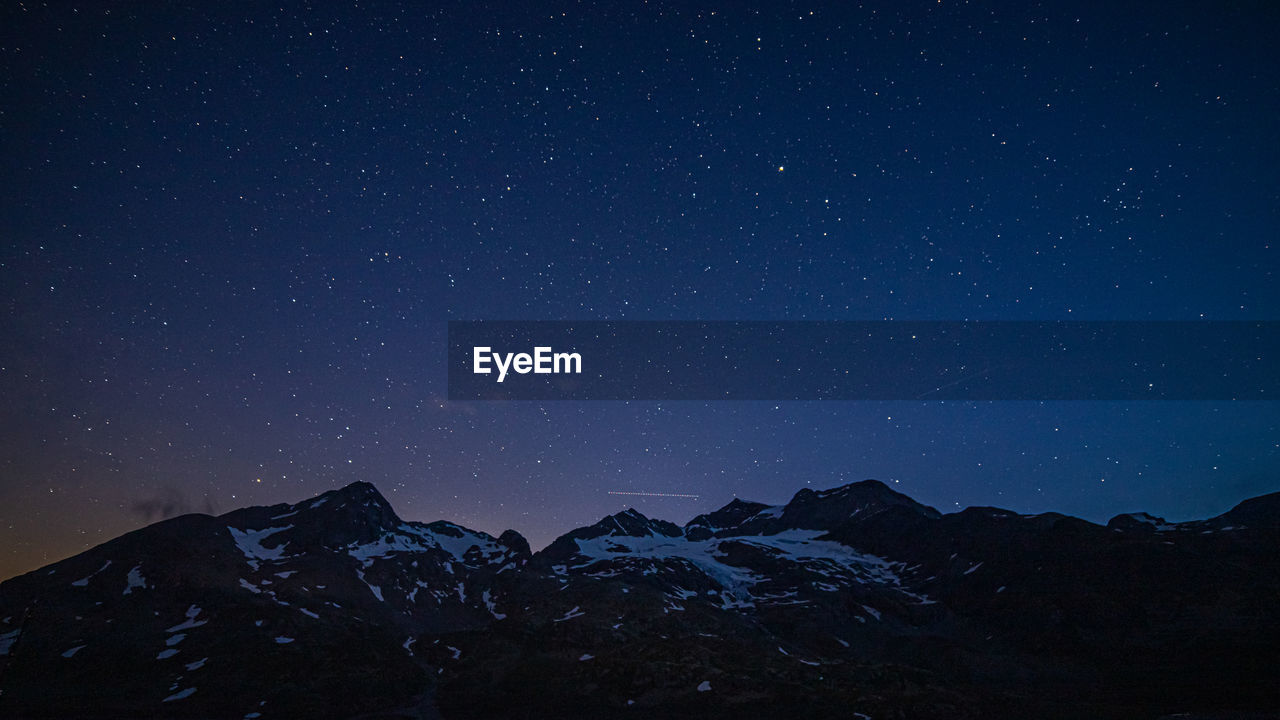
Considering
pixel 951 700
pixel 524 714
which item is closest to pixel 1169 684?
pixel 951 700

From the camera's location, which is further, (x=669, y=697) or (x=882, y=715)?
(x=669, y=697)

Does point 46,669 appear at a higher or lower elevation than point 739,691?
higher

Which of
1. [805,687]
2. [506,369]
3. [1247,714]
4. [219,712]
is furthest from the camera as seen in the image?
[805,687]

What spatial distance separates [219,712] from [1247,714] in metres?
241

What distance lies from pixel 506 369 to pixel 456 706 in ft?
515

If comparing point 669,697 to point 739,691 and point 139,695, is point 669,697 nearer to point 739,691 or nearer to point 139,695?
point 739,691

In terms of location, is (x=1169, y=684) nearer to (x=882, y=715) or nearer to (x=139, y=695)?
(x=882, y=715)

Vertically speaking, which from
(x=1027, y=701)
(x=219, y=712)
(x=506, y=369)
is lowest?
(x=1027, y=701)

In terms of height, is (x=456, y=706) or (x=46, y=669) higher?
(x=46, y=669)

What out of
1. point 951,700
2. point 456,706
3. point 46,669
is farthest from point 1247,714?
point 46,669

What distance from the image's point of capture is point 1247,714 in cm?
16162

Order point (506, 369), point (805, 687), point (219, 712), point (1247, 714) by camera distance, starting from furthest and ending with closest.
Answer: point (805, 687) < point (219, 712) < point (1247, 714) < point (506, 369)

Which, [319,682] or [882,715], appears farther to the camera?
[319,682]

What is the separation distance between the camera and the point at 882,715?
166250 mm
